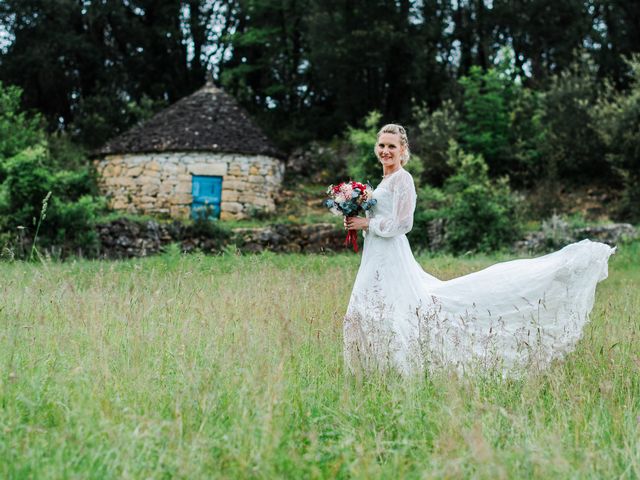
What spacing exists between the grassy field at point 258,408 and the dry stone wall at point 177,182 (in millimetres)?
16619

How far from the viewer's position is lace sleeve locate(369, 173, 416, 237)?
5172mm

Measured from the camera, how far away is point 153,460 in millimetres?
3045

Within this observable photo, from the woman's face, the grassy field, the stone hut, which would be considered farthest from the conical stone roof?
the woman's face

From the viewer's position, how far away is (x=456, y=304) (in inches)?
208

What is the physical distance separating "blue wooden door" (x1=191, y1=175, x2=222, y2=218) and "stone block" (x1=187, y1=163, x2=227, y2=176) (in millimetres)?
159

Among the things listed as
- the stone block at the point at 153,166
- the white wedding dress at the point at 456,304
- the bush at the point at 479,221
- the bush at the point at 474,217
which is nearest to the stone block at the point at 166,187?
the stone block at the point at 153,166

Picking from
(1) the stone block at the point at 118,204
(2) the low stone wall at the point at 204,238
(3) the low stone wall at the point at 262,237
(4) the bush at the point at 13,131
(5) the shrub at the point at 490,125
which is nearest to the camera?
(3) the low stone wall at the point at 262,237

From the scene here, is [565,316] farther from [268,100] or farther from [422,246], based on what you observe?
[268,100]

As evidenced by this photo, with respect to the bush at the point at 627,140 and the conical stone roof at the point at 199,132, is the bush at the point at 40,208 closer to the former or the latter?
the conical stone roof at the point at 199,132

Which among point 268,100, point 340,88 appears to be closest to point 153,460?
point 340,88

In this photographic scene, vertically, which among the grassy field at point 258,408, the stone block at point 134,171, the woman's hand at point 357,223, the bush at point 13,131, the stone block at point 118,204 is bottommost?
the grassy field at point 258,408

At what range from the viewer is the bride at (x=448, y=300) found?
5.00 meters

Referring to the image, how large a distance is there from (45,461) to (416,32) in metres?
26.3

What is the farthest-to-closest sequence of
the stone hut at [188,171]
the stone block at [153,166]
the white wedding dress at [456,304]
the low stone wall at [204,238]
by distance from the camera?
the stone block at [153,166], the stone hut at [188,171], the low stone wall at [204,238], the white wedding dress at [456,304]
